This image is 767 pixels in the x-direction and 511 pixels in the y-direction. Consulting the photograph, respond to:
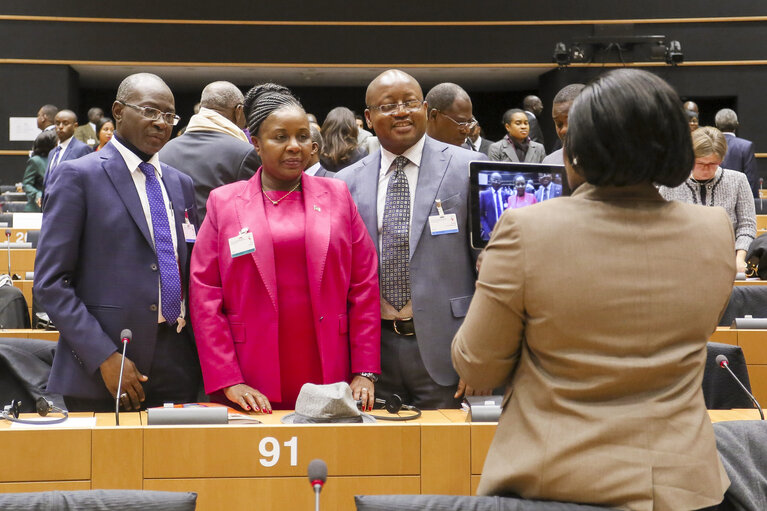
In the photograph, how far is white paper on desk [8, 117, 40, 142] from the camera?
11.6 metres

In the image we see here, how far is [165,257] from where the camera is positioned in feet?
8.39

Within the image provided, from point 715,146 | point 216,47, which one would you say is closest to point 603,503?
point 715,146

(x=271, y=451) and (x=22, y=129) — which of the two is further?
(x=22, y=129)

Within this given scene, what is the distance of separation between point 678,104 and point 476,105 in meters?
12.6

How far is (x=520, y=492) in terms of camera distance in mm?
1317

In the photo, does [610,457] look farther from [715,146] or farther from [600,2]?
[600,2]

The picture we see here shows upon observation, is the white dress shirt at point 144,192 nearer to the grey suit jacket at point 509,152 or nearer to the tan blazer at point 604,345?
the tan blazer at point 604,345

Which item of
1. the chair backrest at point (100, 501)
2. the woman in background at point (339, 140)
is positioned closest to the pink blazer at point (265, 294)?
the chair backrest at point (100, 501)

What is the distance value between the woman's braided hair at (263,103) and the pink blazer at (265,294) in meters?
0.19

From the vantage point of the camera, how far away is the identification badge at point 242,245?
2346mm

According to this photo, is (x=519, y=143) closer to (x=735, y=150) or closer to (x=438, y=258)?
(x=735, y=150)

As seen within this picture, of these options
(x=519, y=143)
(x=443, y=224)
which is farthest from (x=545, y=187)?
(x=519, y=143)

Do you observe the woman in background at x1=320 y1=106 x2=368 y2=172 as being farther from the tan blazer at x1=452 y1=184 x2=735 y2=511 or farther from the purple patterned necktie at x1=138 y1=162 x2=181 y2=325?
the tan blazer at x1=452 y1=184 x2=735 y2=511

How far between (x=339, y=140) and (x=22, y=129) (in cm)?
890
